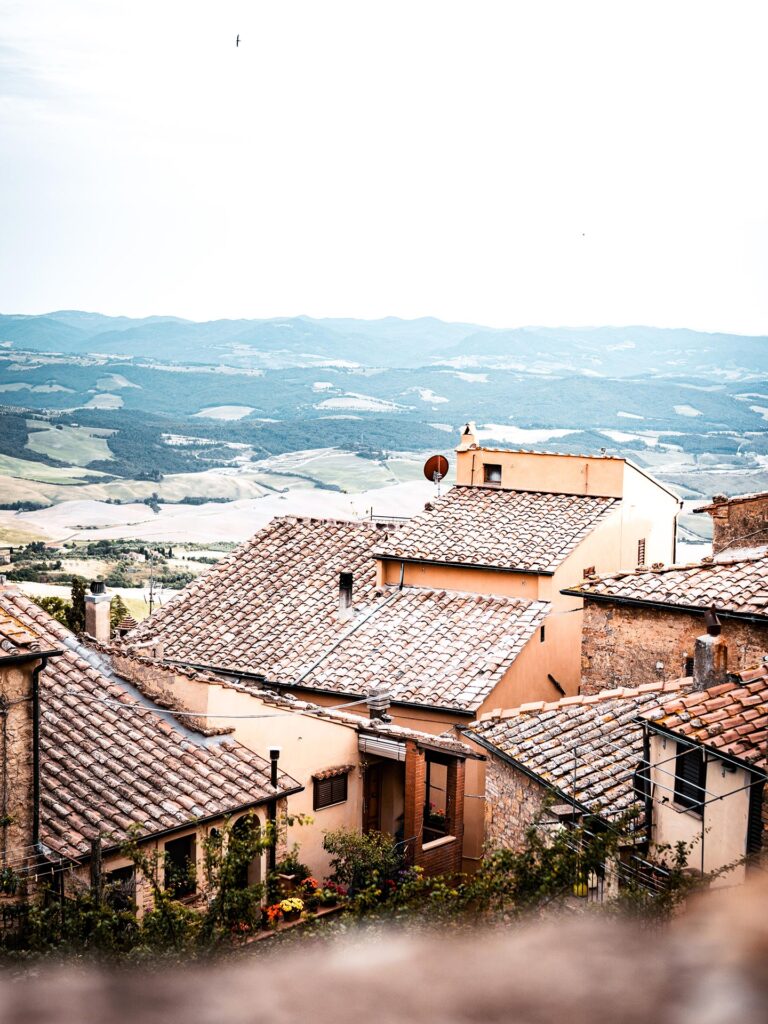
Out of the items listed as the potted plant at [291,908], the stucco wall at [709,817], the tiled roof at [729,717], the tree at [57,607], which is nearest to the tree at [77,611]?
the tree at [57,607]

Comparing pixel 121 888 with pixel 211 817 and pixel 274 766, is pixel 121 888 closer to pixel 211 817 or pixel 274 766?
pixel 211 817

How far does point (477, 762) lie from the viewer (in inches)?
570

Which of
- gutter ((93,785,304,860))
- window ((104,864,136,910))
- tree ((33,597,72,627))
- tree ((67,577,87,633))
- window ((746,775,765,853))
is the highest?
window ((746,775,765,853))

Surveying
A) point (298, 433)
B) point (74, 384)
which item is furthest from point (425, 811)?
point (74, 384)

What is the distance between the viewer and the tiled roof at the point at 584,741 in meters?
9.77

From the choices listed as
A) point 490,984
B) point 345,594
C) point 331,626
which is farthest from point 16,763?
point 490,984

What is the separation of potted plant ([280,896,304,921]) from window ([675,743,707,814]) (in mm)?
3536

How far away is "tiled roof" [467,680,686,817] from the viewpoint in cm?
977

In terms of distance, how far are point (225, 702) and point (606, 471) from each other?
8.31 m

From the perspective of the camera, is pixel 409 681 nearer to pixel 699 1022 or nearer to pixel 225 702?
pixel 225 702

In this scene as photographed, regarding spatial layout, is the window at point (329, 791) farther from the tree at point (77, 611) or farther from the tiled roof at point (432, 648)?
the tree at point (77, 611)

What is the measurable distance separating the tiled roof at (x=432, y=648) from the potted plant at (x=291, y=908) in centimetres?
469

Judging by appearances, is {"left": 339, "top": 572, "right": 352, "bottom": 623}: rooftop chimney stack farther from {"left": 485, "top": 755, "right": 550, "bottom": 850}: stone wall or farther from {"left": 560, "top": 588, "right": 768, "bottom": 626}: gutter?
{"left": 485, "top": 755, "right": 550, "bottom": 850}: stone wall

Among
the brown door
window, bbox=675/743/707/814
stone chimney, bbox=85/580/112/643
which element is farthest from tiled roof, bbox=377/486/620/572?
window, bbox=675/743/707/814
